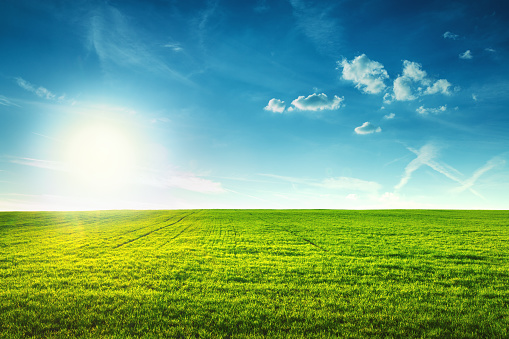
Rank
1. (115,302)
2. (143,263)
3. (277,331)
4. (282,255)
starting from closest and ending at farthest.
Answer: (277,331)
(115,302)
(143,263)
(282,255)

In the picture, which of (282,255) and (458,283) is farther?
(282,255)

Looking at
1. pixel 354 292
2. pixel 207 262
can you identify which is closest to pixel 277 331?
pixel 354 292

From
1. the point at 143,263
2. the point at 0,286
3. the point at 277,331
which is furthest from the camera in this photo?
the point at 143,263

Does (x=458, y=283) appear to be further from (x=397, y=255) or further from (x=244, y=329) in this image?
(x=244, y=329)

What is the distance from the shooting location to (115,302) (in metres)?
9.98

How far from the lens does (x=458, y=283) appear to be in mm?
12648

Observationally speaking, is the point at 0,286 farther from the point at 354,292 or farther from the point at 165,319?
the point at 354,292

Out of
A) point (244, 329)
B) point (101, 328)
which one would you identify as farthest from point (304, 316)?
point (101, 328)

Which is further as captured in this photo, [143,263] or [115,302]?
[143,263]

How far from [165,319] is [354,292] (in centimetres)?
717

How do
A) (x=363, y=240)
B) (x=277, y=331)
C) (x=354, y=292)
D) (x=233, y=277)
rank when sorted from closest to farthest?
(x=277, y=331) → (x=354, y=292) → (x=233, y=277) → (x=363, y=240)

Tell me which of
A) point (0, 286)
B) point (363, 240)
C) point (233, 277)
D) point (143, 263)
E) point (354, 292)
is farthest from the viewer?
point (363, 240)

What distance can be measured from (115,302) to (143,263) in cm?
637

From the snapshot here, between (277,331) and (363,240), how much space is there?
19.5m
